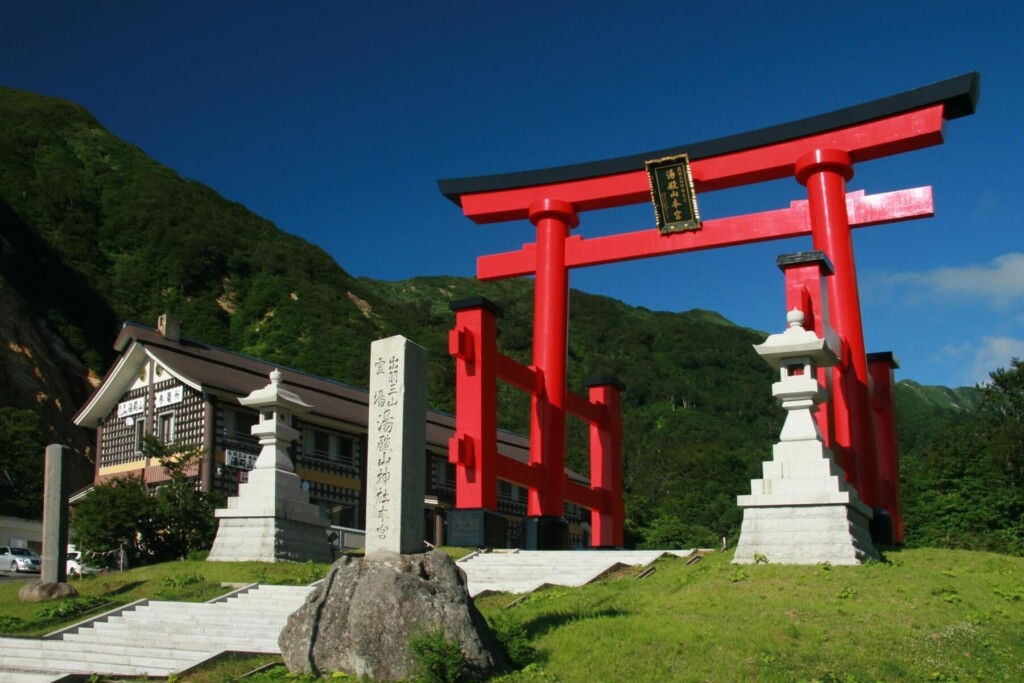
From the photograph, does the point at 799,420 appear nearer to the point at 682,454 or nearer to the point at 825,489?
the point at 825,489

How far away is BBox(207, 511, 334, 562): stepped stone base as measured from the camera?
17.8 m

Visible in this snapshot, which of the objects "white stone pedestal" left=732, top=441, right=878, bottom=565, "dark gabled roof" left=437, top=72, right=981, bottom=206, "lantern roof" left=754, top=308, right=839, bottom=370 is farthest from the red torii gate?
"white stone pedestal" left=732, top=441, right=878, bottom=565

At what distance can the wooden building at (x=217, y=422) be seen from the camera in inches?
1152

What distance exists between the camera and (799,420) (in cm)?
1511

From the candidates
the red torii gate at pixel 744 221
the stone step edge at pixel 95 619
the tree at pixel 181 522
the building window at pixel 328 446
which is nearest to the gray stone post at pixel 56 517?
the tree at pixel 181 522

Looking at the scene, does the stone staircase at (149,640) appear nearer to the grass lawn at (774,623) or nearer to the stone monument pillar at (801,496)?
the grass lawn at (774,623)

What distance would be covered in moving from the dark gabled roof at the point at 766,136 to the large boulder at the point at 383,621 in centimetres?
1321

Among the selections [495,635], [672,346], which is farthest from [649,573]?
[672,346]

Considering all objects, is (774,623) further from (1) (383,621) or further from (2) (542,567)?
(2) (542,567)

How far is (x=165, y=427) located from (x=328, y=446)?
4704mm

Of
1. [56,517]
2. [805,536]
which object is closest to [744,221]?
[805,536]

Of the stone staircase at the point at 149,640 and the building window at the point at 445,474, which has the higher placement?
the building window at the point at 445,474

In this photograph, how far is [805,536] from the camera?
1434 cm

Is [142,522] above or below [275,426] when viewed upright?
below
